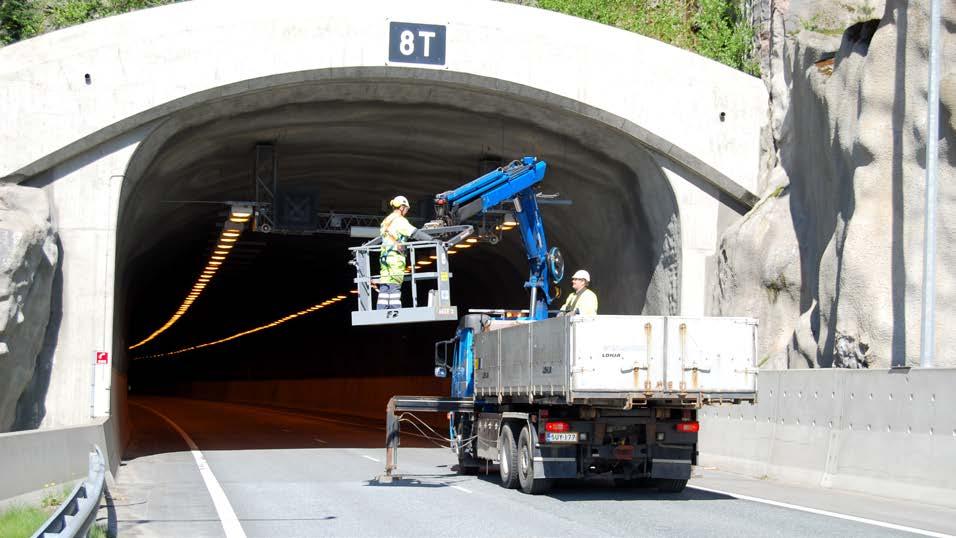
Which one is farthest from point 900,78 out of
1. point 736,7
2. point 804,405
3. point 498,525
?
point 736,7

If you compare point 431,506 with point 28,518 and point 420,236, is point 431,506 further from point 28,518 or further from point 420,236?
point 28,518

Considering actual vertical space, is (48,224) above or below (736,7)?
below

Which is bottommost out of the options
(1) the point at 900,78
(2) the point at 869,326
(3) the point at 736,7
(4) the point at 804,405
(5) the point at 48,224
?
(4) the point at 804,405

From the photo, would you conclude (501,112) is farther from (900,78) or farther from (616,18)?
(616,18)

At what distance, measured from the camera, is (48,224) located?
21.8m

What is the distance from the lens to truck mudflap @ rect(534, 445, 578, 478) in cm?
1630

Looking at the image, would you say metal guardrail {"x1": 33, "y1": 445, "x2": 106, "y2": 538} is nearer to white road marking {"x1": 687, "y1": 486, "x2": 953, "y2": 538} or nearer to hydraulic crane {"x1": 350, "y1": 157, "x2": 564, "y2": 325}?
white road marking {"x1": 687, "y1": 486, "x2": 953, "y2": 538}

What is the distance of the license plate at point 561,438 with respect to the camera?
16.0 m

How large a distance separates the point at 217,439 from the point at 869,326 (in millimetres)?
20200

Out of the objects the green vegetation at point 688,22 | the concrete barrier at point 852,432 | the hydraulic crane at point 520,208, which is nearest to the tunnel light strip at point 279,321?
the green vegetation at point 688,22

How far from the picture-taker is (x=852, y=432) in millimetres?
16844

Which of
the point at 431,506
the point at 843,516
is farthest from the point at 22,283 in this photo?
the point at 843,516

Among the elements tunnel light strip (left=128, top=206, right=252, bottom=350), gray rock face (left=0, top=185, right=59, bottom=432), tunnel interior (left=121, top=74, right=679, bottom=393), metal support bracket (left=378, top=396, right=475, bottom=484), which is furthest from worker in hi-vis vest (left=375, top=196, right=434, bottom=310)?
tunnel light strip (left=128, top=206, right=252, bottom=350)

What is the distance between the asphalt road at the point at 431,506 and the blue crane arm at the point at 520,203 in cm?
364
